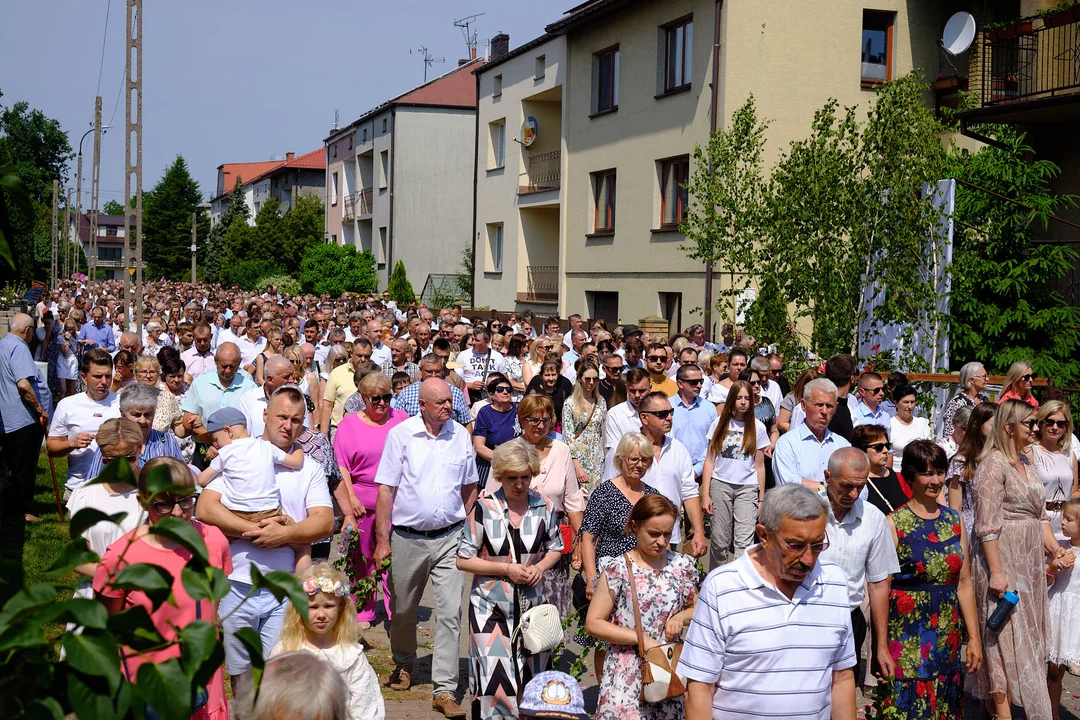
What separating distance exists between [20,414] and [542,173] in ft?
79.1

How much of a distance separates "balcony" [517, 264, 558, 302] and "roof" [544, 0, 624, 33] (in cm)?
713

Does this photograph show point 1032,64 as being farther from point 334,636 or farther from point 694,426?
point 334,636

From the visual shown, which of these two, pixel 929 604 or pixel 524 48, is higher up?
pixel 524 48

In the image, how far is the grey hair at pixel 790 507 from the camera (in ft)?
13.5

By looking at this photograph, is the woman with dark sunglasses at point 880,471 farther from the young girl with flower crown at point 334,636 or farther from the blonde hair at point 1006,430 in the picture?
the young girl with flower crown at point 334,636

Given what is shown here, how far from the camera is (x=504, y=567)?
629cm

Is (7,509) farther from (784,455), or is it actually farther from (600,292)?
(600,292)

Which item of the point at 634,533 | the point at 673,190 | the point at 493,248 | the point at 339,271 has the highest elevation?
the point at 673,190

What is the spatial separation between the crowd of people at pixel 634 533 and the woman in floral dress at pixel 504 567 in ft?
0.05

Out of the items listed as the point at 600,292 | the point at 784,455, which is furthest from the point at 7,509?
the point at 600,292

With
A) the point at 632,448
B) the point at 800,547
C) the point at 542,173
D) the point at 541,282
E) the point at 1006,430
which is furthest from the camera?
the point at 541,282

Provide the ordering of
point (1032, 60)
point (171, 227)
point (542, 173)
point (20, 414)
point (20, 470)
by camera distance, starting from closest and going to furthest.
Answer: point (20, 414) < point (20, 470) < point (1032, 60) < point (542, 173) < point (171, 227)

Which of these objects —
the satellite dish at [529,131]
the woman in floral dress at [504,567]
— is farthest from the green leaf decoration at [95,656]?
the satellite dish at [529,131]

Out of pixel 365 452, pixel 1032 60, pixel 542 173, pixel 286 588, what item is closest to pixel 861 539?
pixel 365 452
